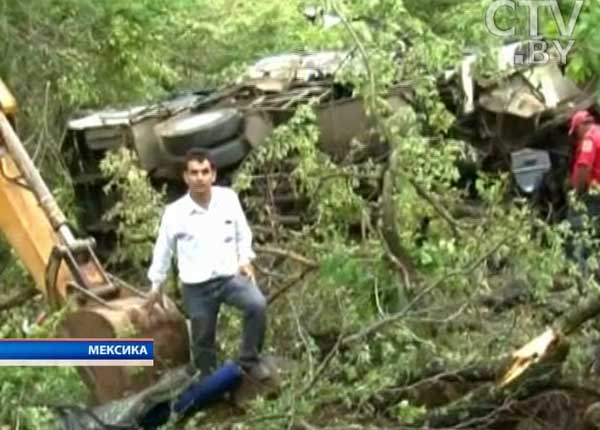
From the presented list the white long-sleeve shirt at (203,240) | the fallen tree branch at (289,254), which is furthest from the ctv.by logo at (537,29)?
the white long-sleeve shirt at (203,240)

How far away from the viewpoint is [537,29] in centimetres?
636

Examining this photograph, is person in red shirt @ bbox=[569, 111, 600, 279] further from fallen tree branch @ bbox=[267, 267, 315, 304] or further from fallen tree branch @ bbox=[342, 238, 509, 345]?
fallen tree branch @ bbox=[267, 267, 315, 304]

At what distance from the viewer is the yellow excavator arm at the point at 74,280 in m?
6.41

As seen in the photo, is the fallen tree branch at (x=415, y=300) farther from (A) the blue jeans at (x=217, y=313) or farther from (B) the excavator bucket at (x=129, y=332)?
(B) the excavator bucket at (x=129, y=332)

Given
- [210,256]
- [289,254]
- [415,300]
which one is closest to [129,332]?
[210,256]

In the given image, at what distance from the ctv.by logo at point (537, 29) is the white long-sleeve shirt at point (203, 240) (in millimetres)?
1596

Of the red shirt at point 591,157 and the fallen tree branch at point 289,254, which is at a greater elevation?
the red shirt at point 591,157

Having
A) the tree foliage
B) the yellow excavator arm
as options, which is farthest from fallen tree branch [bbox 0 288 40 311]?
the yellow excavator arm

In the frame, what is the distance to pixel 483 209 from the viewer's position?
767 centimetres

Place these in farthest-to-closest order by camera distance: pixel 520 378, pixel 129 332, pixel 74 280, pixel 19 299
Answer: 1. pixel 19 299
2. pixel 74 280
3. pixel 129 332
4. pixel 520 378

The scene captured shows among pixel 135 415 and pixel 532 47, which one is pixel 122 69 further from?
pixel 135 415

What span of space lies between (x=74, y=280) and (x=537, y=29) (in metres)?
2.35

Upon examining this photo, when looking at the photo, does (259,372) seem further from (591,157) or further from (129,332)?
(591,157)

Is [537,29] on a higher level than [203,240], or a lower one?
higher
